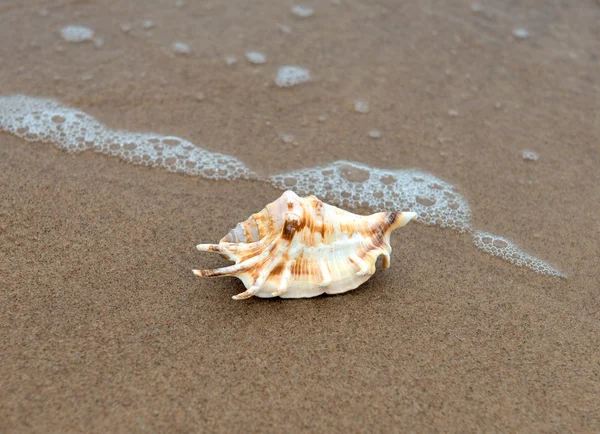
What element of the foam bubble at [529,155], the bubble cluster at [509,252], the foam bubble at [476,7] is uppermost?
the foam bubble at [476,7]

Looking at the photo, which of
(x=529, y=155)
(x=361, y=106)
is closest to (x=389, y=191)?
(x=361, y=106)

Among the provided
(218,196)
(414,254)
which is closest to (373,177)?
(414,254)

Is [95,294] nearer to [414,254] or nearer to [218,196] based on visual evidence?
[218,196]

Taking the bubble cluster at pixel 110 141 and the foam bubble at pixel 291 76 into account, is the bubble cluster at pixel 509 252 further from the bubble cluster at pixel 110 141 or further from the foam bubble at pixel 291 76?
the foam bubble at pixel 291 76

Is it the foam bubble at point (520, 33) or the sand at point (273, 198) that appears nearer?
the sand at point (273, 198)

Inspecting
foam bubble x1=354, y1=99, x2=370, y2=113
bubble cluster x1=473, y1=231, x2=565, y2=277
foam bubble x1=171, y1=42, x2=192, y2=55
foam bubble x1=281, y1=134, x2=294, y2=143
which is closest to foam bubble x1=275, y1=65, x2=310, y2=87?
foam bubble x1=354, y1=99, x2=370, y2=113

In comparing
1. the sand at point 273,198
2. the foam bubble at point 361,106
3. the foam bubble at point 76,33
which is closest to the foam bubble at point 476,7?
the sand at point 273,198
